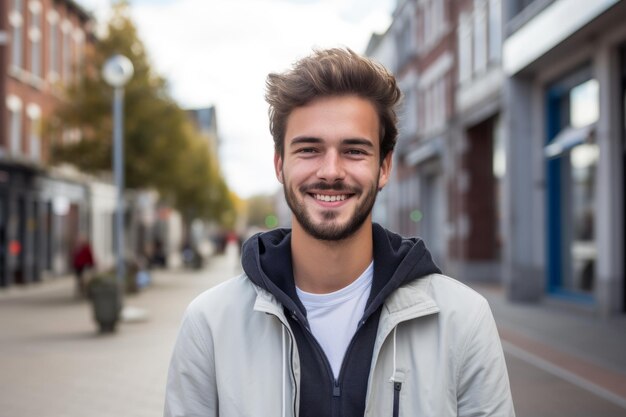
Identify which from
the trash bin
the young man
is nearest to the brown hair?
the young man

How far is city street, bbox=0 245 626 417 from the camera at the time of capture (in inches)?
295

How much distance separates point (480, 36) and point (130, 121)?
11237mm

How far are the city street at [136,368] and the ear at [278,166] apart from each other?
4978 millimetres

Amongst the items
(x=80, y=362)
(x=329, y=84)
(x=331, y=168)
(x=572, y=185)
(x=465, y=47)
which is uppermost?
(x=465, y=47)

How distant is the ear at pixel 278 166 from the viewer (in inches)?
98.8

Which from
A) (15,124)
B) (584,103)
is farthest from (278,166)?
(15,124)

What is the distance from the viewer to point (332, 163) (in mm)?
2314

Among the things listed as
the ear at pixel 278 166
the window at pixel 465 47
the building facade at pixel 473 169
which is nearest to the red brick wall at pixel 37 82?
the window at pixel 465 47

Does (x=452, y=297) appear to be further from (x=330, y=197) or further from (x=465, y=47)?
(x=465, y=47)

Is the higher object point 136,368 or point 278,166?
point 278,166

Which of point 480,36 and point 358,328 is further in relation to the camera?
point 480,36

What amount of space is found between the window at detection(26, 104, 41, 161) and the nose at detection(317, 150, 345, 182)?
27.5 metres

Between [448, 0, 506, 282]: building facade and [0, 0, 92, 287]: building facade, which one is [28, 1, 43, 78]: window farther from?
[448, 0, 506, 282]: building facade

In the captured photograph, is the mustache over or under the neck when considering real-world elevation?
over
